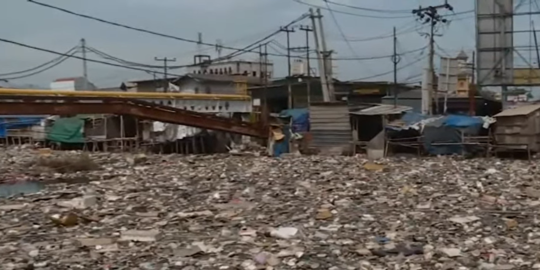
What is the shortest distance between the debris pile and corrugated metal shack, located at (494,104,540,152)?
459 centimetres

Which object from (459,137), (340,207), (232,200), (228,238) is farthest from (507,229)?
(459,137)

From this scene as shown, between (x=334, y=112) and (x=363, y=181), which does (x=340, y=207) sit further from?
(x=334, y=112)

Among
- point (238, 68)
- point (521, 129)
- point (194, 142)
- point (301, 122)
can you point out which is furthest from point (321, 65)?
point (238, 68)

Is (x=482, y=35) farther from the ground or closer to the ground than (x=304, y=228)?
farther from the ground

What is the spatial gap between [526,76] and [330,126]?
8.31 metres

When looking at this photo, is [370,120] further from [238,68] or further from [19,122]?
[238,68]

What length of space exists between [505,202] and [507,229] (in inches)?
87.9

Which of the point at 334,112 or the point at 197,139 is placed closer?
the point at 334,112

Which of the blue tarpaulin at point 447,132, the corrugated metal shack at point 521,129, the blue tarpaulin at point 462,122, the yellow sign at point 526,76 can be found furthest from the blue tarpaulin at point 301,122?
the corrugated metal shack at point 521,129

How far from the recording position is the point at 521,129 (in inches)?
779

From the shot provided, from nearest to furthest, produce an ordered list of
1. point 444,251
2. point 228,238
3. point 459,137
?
point 444,251 → point 228,238 → point 459,137

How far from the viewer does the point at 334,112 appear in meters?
25.2

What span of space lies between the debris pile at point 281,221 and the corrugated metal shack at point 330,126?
386 inches

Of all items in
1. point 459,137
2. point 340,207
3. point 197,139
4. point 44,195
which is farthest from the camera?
point 197,139
